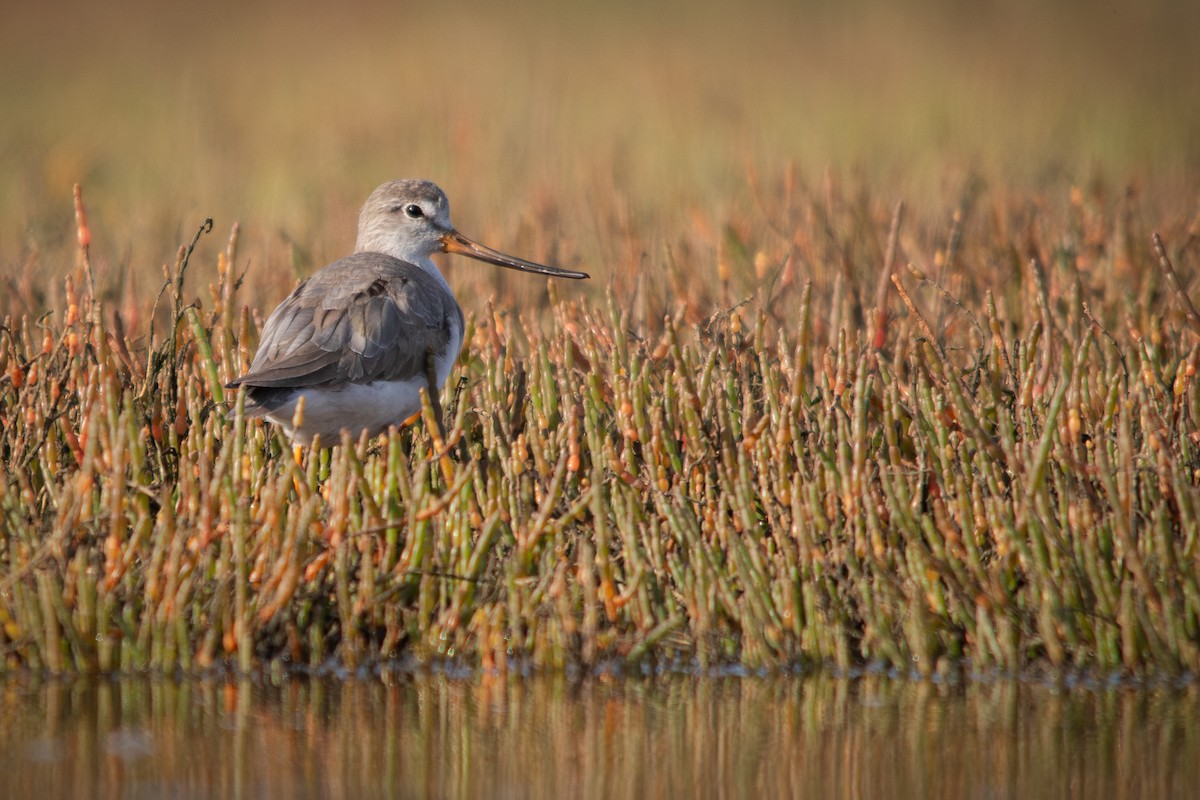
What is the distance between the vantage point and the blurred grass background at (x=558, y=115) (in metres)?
10.2

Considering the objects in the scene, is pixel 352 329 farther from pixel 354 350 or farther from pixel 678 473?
pixel 678 473

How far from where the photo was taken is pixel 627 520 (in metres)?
4.72

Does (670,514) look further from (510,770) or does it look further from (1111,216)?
(1111,216)

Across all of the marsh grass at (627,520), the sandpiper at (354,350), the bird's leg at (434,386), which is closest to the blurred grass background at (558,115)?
the sandpiper at (354,350)

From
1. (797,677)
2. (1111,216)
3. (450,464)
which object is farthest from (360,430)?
(1111,216)

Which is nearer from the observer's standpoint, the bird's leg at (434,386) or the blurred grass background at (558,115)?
the bird's leg at (434,386)

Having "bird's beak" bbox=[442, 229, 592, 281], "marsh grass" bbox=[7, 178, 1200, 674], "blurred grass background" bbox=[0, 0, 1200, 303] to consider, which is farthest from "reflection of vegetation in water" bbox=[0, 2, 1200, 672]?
"blurred grass background" bbox=[0, 0, 1200, 303]

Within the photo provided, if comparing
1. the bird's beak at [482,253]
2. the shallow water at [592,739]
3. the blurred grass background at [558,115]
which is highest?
the blurred grass background at [558,115]

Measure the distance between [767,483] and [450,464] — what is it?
3.14 ft

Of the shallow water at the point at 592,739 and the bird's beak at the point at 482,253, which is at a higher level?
the bird's beak at the point at 482,253

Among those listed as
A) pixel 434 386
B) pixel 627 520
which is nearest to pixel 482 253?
pixel 434 386

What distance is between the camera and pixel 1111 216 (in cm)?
910

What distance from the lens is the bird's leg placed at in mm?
5610

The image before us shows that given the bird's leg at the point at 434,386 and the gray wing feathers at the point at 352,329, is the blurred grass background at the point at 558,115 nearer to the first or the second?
the gray wing feathers at the point at 352,329
